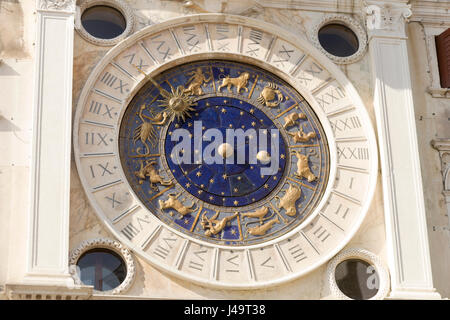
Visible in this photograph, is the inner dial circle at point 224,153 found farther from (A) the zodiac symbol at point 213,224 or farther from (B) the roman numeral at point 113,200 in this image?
(B) the roman numeral at point 113,200

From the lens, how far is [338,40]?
15.1 m

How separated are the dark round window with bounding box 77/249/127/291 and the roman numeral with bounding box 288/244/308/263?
6.46 ft

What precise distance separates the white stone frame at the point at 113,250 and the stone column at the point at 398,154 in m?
3.03

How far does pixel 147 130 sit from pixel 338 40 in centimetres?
292

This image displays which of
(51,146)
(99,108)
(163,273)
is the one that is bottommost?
(163,273)

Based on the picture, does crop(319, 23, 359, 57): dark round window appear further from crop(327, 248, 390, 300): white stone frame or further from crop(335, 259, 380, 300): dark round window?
crop(335, 259, 380, 300): dark round window

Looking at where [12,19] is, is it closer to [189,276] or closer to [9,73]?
[9,73]

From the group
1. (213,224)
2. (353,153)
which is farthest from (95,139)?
(353,153)

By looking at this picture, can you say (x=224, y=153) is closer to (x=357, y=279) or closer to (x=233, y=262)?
(x=233, y=262)

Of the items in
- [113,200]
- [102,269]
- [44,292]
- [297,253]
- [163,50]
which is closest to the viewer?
[44,292]

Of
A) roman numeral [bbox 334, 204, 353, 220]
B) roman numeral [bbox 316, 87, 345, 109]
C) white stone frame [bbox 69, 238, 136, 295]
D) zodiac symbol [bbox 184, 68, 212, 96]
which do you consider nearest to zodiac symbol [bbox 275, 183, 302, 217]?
roman numeral [bbox 334, 204, 353, 220]

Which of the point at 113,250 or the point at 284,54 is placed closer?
the point at 113,250

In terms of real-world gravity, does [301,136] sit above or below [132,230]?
above
